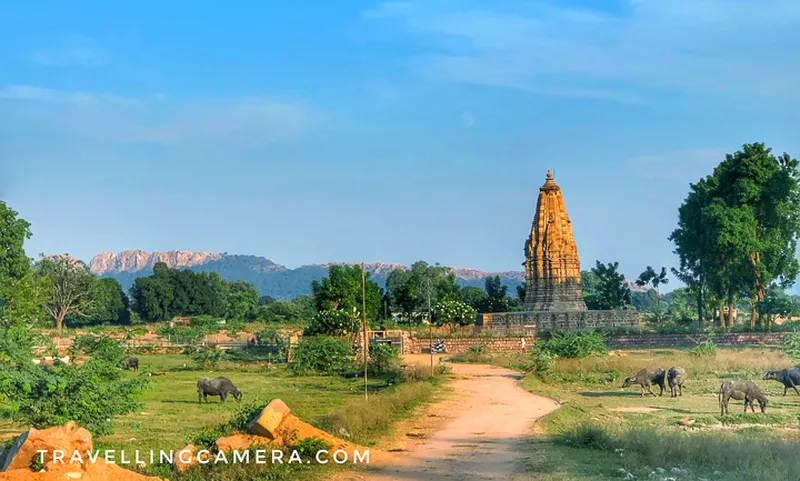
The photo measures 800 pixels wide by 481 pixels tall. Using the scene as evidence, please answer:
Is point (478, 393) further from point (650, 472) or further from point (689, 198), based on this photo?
point (689, 198)

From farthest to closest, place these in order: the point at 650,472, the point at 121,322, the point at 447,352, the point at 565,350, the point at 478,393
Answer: the point at 121,322 < the point at 447,352 < the point at 565,350 < the point at 478,393 < the point at 650,472

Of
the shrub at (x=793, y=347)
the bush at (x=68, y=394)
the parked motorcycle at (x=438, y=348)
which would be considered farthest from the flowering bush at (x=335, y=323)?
the bush at (x=68, y=394)

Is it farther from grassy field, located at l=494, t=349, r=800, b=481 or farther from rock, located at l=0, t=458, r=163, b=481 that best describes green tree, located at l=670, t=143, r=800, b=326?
rock, located at l=0, t=458, r=163, b=481

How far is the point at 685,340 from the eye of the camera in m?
48.1

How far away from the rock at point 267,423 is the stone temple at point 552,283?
132 feet

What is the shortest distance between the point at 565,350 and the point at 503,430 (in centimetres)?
1880

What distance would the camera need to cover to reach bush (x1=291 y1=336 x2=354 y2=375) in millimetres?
38688

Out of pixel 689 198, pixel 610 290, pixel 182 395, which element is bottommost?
Result: pixel 182 395

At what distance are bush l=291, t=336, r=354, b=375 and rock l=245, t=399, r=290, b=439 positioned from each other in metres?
23.1

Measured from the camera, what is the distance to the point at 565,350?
37.4 meters

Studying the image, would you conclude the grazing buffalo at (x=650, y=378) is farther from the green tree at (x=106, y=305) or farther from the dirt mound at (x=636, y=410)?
the green tree at (x=106, y=305)

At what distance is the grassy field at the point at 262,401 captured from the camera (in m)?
17.8

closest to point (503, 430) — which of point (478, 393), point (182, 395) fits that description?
point (478, 393)

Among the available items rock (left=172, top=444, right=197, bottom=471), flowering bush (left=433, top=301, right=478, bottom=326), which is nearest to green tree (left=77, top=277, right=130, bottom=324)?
flowering bush (left=433, top=301, right=478, bottom=326)
